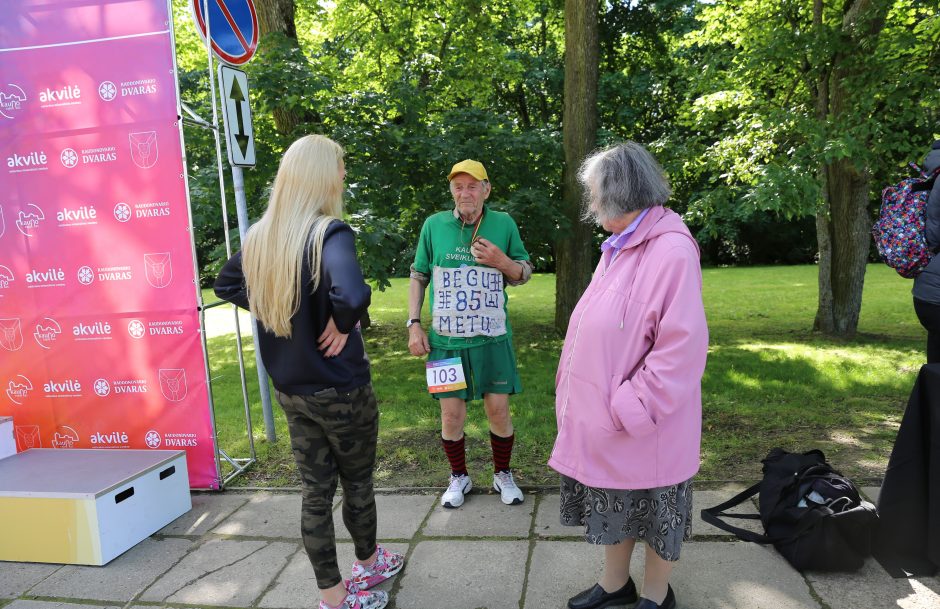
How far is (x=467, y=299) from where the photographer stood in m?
3.45

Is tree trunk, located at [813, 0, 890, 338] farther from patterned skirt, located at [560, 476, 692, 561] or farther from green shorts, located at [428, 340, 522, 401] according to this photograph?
patterned skirt, located at [560, 476, 692, 561]

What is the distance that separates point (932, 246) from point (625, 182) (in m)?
1.67

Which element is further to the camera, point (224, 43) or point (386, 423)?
point (386, 423)

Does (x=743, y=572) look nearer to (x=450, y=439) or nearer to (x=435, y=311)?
(x=450, y=439)

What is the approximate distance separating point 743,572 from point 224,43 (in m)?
4.48

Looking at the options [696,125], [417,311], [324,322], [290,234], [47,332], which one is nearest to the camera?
[290,234]

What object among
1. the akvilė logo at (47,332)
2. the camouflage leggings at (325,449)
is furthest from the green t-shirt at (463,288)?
the akvilė logo at (47,332)

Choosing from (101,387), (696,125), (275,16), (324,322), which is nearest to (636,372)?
(324,322)

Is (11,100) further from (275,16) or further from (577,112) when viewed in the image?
(577,112)

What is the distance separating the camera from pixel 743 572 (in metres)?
2.82

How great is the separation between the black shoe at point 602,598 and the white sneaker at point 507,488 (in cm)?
100

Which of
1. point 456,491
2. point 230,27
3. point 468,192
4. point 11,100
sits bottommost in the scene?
point 456,491

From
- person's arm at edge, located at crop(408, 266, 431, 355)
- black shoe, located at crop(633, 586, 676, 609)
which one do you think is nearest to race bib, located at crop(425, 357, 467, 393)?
person's arm at edge, located at crop(408, 266, 431, 355)

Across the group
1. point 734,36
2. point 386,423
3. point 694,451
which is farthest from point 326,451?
point 734,36
